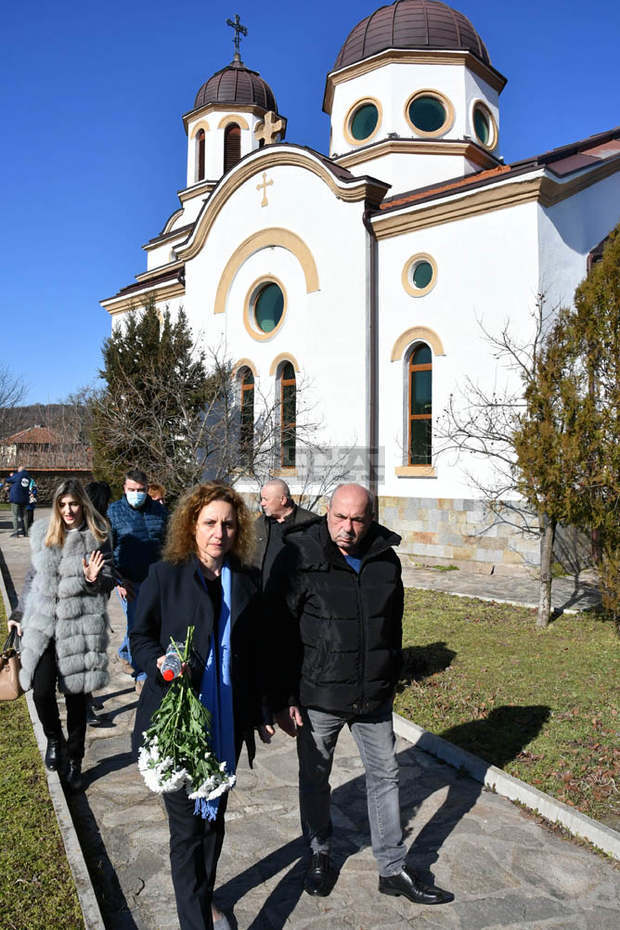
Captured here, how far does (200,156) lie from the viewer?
2386 centimetres

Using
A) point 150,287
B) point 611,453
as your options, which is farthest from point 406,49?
point 611,453

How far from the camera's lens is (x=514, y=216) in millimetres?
12617

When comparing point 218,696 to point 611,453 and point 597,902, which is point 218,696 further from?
point 611,453

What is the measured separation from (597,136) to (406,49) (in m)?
5.73

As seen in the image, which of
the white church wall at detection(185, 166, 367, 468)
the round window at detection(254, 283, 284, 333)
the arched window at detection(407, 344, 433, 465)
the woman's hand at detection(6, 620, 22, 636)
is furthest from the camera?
the round window at detection(254, 283, 284, 333)

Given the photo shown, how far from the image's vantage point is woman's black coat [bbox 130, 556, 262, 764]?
2881 mm

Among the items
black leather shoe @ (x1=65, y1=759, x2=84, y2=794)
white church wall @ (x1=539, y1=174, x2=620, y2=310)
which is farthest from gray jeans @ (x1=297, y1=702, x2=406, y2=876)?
white church wall @ (x1=539, y1=174, x2=620, y2=310)

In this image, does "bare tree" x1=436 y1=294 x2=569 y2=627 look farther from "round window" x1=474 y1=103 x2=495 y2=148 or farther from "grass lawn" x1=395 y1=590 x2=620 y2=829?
"round window" x1=474 y1=103 x2=495 y2=148

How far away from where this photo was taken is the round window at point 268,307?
17375 millimetres

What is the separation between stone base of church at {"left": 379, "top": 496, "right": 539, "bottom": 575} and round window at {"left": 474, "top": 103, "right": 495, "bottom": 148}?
415 inches

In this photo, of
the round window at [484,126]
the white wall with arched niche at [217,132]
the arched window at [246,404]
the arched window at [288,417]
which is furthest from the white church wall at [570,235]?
the white wall with arched niche at [217,132]

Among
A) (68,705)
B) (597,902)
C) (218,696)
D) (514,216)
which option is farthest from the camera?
(514,216)

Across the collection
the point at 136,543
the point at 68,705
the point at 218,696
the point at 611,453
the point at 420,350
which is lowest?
the point at 68,705

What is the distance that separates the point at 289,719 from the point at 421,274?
40.2 feet
